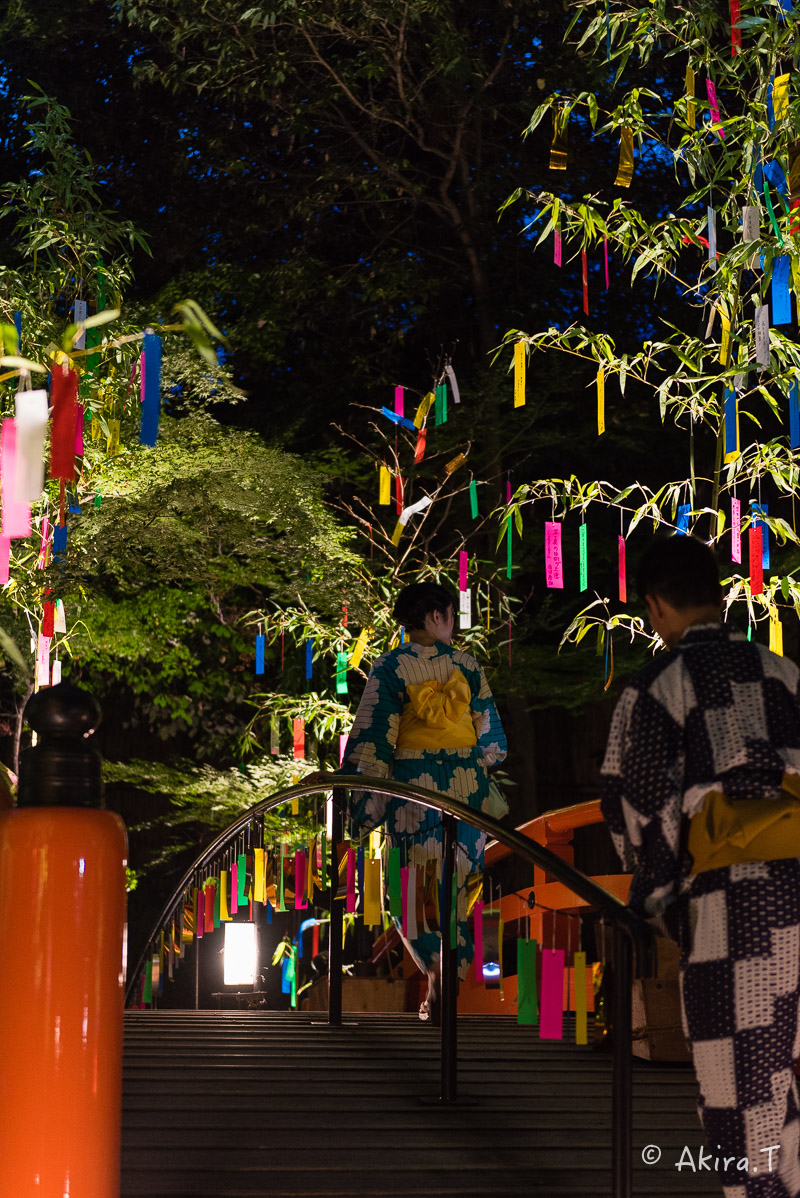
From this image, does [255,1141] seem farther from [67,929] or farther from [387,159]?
[387,159]

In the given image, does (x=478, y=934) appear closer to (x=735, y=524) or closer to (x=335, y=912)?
(x=335, y=912)

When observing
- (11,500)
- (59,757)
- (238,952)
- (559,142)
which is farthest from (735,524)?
(238,952)

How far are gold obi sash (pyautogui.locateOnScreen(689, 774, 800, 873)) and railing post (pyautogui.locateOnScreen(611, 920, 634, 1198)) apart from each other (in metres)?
0.28

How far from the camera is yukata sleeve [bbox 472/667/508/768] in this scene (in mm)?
5012

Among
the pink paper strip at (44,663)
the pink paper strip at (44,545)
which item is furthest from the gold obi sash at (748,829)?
the pink paper strip at (44,545)

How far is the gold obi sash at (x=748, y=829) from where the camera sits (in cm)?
241

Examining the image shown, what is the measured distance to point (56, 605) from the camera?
941 cm

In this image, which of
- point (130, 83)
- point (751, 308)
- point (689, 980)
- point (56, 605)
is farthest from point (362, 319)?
point (689, 980)

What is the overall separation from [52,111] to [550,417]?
5346mm

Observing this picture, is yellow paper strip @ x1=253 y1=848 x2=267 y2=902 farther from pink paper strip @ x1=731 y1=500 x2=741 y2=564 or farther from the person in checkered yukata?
the person in checkered yukata

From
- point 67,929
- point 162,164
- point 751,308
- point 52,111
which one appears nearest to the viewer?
point 67,929

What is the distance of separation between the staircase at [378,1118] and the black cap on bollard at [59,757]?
1112 mm

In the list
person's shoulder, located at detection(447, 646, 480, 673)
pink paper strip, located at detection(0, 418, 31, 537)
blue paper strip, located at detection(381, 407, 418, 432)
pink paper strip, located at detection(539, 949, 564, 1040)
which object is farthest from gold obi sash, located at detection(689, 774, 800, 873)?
blue paper strip, located at detection(381, 407, 418, 432)

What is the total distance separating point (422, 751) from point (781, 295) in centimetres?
206
